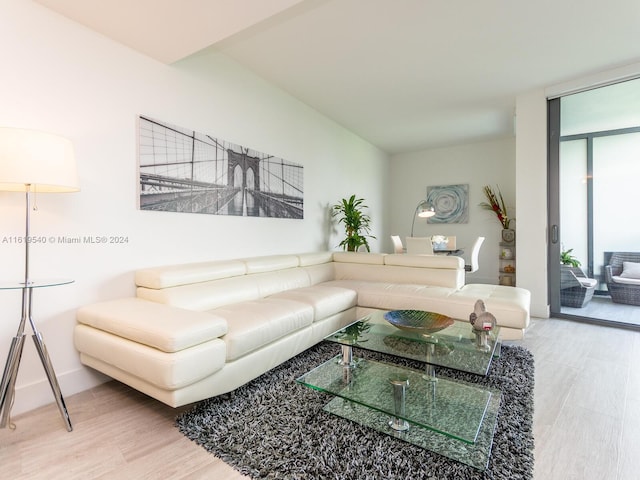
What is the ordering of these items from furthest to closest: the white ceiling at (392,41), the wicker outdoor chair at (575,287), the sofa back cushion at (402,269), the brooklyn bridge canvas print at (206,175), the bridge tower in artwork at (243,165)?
1. the wicker outdoor chair at (575,287)
2. the sofa back cushion at (402,269)
3. the bridge tower in artwork at (243,165)
4. the brooklyn bridge canvas print at (206,175)
5. the white ceiling at (392,41)

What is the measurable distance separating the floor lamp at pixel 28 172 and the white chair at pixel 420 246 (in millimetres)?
3830

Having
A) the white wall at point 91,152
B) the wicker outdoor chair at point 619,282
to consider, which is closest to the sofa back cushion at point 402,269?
the white wall at point 91,152

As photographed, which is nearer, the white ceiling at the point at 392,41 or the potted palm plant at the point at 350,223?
the white ceiling at the point at 392,41

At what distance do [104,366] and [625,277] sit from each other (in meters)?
4.77

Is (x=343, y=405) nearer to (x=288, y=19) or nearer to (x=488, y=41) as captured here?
(x=288, y=19)

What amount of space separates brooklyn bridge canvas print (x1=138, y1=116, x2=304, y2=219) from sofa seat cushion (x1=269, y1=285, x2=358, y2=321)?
3.42ft

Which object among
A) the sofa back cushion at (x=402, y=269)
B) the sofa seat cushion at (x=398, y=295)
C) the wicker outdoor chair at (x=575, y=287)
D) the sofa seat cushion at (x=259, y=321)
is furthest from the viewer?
the wicker outdoor chair at (x=575, y=287)

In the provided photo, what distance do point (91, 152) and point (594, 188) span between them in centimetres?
477

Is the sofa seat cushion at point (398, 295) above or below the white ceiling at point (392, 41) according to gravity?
below

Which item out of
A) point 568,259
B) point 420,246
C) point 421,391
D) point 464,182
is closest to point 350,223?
point 420,246

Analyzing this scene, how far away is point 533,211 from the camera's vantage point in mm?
3863

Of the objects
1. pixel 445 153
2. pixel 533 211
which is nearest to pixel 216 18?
pixel 533 211

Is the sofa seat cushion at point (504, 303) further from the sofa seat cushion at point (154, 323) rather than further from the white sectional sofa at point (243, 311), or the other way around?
the sofa seat cushion at point (154, 323)

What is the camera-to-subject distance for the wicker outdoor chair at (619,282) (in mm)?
3348
